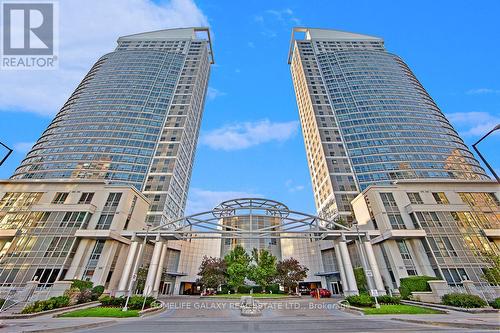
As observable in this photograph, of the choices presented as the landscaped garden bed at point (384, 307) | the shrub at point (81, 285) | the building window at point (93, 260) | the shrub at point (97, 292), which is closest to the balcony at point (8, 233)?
the building window at point (93, 260)

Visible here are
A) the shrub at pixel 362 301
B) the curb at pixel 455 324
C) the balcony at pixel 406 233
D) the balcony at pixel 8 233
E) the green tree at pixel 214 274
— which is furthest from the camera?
the green tree at pixel 214 274

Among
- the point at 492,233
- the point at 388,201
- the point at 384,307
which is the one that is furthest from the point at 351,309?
the point at 492,233

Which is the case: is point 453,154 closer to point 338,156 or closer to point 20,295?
point 338,156

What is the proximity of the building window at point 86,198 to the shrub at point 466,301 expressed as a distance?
46731mm

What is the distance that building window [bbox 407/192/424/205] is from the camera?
38.1 meters

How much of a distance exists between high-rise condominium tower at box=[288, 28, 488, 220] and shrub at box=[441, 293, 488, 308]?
39292 millimetres

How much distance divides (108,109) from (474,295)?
9064 cm

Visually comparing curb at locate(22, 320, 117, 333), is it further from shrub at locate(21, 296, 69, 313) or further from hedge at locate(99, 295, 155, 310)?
shrub at locate(21, 296, 69, 313)

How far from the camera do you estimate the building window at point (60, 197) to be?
120 ft

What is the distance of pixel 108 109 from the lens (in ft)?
248

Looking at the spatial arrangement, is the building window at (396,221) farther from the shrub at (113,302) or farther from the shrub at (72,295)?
the shrub at (72,295)

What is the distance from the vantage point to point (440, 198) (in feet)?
124

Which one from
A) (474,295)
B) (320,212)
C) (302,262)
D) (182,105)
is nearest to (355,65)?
(320,212)

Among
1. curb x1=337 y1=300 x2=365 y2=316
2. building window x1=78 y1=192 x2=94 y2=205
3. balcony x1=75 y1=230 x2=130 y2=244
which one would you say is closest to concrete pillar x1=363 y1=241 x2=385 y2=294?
curb x1=337 y1=300 x2=365 y2=316
